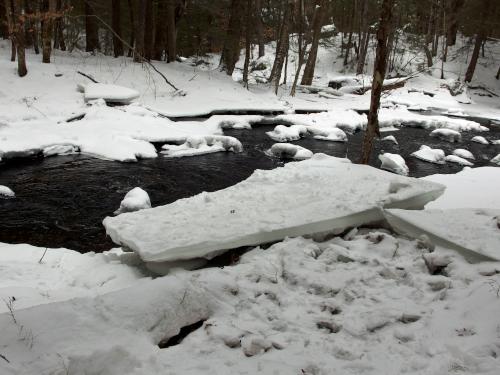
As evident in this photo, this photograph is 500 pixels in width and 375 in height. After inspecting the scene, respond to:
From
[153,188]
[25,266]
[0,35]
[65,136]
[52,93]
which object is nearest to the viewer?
[25,266]

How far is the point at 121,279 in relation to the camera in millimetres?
3932

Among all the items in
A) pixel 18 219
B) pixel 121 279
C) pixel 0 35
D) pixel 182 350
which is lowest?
pixel 18 219

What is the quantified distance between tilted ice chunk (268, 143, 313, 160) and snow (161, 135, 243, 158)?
3.19 feet

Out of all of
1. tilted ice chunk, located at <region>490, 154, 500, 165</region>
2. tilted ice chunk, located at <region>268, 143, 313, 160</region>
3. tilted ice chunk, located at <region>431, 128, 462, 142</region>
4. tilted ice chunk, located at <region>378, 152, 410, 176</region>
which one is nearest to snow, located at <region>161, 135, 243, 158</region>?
tilted ice chunk, located at <region>268, 143, 313, 160</region>

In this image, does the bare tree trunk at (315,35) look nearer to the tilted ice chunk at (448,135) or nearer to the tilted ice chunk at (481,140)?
the tilted ice chunk at (448,135)

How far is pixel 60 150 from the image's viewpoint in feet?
30.1

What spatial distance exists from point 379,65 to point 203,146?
5.10m

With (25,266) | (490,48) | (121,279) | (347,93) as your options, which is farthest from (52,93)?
(490,48)

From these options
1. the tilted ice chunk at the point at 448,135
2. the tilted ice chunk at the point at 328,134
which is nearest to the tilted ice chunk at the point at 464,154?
the tilted ice chunk at the point at 448,135

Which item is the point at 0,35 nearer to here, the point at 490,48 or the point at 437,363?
the point at 437,363

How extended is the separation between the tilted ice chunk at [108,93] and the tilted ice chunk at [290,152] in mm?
5120

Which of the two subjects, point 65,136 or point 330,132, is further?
point 330,132

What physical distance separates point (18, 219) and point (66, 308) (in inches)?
156

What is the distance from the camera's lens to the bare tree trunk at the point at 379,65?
6504 millimetres
